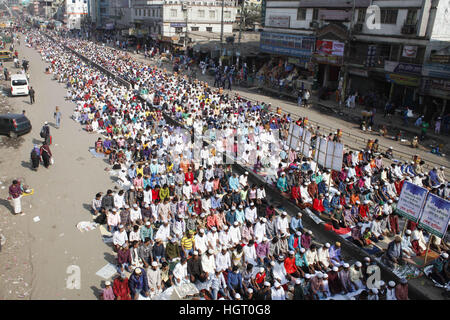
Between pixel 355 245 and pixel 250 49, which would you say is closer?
pixel 355 245

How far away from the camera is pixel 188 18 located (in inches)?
2315

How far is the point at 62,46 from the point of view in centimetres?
6988

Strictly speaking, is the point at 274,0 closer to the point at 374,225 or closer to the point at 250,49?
the point at 250,49

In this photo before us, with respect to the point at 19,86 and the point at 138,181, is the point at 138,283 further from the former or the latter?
the point at 19,86

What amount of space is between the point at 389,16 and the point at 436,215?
21.2 meters

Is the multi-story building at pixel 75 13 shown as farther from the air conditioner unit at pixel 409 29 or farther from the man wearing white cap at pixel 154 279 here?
the man wearing white cap at pixel 154 279

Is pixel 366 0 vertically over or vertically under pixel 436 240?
over

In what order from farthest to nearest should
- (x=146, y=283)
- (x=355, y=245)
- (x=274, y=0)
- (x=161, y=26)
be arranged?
(x=161, y=26), (x=274, y=0), (x=355, y=245), (x=146, y=283)

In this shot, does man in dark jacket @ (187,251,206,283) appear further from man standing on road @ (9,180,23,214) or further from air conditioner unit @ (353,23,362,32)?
air conditioner unit @ (353,23,362,32)

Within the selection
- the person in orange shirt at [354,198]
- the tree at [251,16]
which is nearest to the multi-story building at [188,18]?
the tree at [251,16]

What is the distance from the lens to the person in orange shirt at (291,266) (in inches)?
366

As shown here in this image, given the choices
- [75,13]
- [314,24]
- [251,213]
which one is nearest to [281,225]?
[251,213]

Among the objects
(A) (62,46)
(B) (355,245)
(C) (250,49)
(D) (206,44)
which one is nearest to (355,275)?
(B) (355,245)

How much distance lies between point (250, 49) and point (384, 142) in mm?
26114
